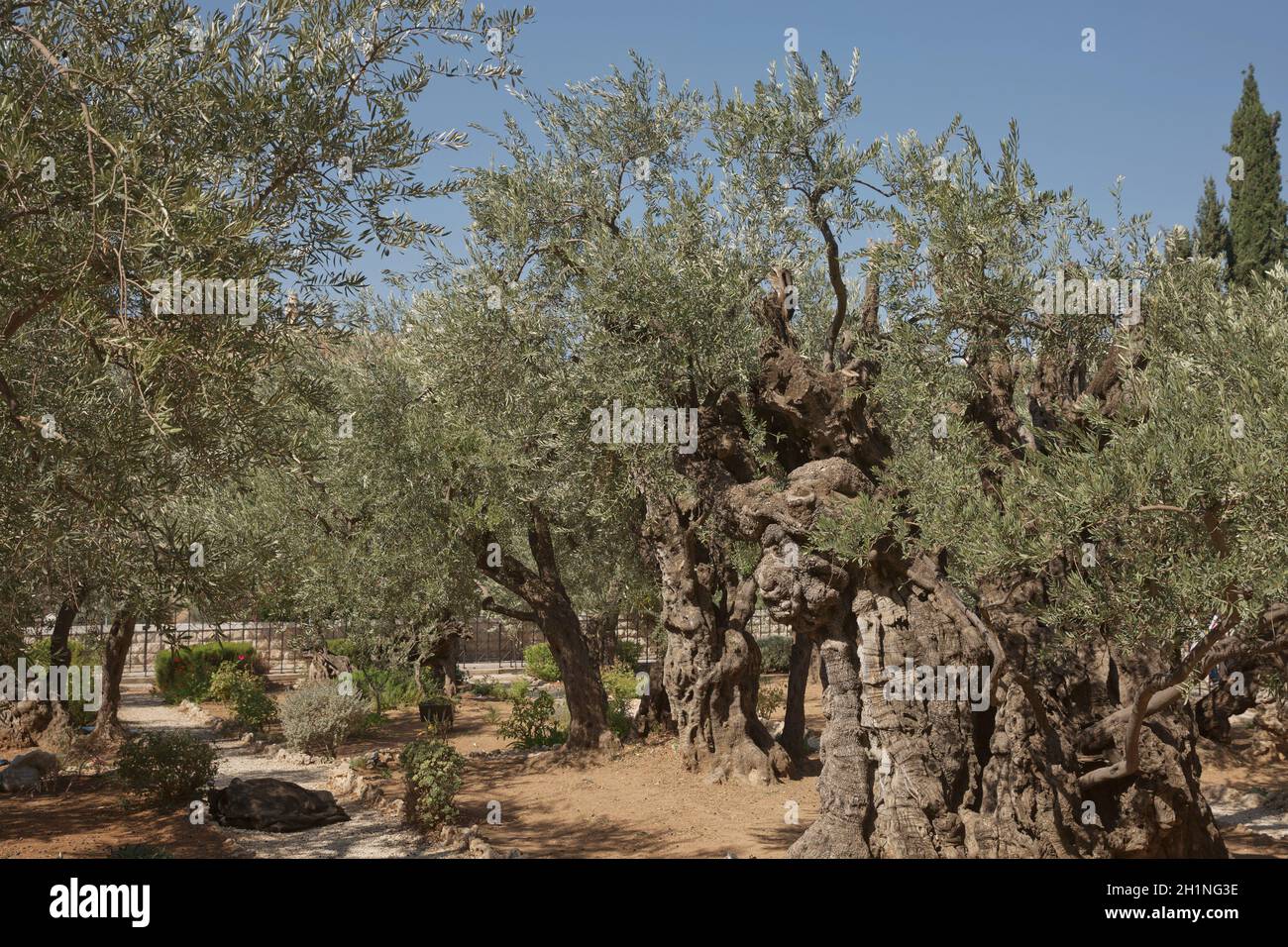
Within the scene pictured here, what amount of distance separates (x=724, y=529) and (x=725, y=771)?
6.09 meters

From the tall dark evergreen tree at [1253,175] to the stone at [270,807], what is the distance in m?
29.7

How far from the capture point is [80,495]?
6820 mm

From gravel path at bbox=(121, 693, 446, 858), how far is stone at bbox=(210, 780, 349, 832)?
0.53 feet

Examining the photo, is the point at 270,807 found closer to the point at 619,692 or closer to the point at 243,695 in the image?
the point at 243,695

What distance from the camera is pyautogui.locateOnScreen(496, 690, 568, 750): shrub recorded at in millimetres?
22094

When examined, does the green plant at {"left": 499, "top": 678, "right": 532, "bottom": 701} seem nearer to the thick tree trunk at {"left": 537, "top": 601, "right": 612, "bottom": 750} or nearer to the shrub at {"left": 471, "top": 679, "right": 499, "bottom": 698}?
the shrub at {"left": 471, "top": 679, "right": 499, "bottom": 698}

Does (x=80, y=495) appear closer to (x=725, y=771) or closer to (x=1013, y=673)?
(x=1013, y=673)

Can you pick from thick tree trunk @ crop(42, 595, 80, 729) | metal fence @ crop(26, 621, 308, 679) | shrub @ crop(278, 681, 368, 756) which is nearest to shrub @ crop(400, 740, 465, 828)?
shrub @ crop(278, 681, 368, 756)

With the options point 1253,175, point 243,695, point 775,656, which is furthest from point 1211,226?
point 243,695

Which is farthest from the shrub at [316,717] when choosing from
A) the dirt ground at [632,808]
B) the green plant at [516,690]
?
the green plant at [516,690]

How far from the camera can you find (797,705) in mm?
19375

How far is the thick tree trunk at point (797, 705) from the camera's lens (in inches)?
747

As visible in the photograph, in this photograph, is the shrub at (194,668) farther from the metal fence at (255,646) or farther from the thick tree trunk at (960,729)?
the thick tree trunk at (960,729)
